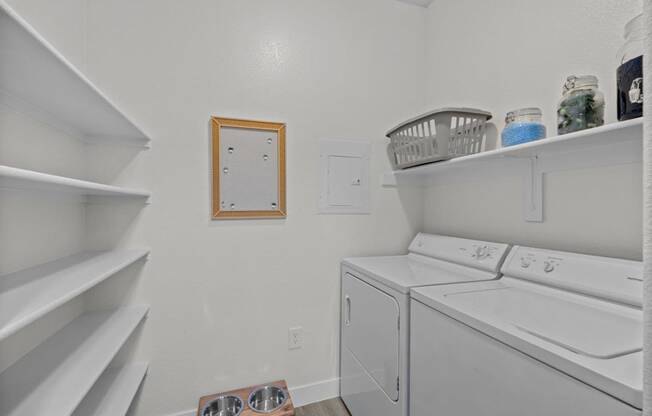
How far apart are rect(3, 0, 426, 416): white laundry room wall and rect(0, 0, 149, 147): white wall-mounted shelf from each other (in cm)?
18

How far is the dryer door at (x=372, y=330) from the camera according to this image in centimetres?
125

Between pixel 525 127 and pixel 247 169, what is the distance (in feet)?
4.66

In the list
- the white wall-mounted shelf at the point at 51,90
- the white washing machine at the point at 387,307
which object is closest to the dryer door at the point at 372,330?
the white washing machine at the point at 387,307

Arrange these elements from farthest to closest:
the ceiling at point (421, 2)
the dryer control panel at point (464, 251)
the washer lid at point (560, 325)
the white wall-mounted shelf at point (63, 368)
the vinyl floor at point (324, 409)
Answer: the ceiling at point (421, 2), the vinyl floor at point (324, 409), the dryer control panel at point (464, 251), the white wall-mounted shelf at point (63, 368), the washer lid at point (560, 325)

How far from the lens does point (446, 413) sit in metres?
0.95

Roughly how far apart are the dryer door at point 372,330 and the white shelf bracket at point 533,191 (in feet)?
2.57

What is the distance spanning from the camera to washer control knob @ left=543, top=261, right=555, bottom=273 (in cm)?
110

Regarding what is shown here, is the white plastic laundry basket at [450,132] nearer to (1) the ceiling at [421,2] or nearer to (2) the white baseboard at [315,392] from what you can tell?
(1) the ceiling at [421,2]

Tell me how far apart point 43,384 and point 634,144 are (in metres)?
2.17

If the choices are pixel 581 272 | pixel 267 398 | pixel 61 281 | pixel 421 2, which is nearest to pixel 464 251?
pixel 581 272

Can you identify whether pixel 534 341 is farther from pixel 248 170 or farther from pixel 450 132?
pixel 248 170

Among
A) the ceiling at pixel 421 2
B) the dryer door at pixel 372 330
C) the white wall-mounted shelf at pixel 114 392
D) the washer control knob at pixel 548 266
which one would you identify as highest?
the ceiling at pixel 421 2

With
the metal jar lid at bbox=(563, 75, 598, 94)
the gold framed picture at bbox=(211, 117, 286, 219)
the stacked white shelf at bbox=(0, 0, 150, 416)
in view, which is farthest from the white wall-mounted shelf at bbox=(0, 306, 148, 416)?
the metal jar lid at bbox=(563, 75, 598, 94)

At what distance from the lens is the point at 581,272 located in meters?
1.01
